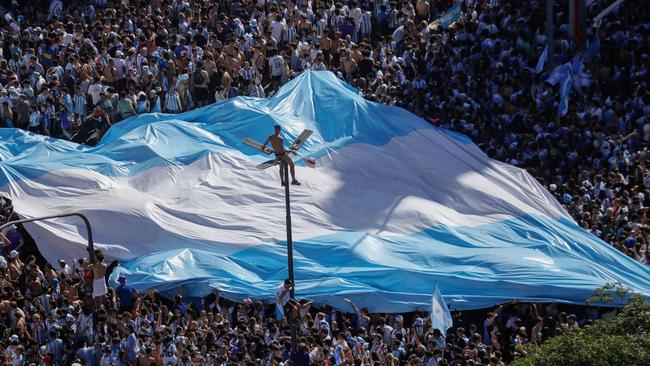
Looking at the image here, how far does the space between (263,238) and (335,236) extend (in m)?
1.43

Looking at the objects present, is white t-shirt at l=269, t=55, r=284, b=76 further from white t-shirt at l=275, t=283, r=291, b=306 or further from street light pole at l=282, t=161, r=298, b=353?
white t-shirt at l=275, t=283, r=291, b=306

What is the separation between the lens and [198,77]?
38281 millimetres

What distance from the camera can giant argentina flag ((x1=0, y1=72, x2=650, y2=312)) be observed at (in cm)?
3059

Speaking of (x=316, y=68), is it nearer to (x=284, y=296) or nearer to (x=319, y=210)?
(x=319, y=210)

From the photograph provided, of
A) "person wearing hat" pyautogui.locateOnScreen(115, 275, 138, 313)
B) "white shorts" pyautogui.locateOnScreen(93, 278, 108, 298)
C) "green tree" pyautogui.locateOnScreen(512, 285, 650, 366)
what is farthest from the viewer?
"person wearing hat" pyautogui.locateOnScreen(115, 275, 138, 313)

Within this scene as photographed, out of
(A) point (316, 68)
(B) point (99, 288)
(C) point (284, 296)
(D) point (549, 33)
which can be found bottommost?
(B) point (99, 288)

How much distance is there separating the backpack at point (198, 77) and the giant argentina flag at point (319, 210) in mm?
1302

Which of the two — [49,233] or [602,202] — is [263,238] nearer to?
[49,233]

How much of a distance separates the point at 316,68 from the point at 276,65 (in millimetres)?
985

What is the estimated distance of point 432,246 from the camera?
106 feet

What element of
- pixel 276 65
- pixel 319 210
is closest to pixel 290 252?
pixel 319 210

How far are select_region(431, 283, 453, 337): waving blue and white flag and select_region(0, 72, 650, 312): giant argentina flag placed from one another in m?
1.50

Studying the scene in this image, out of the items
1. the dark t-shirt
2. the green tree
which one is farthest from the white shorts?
the green tree

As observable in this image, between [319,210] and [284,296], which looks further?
[319,210]
